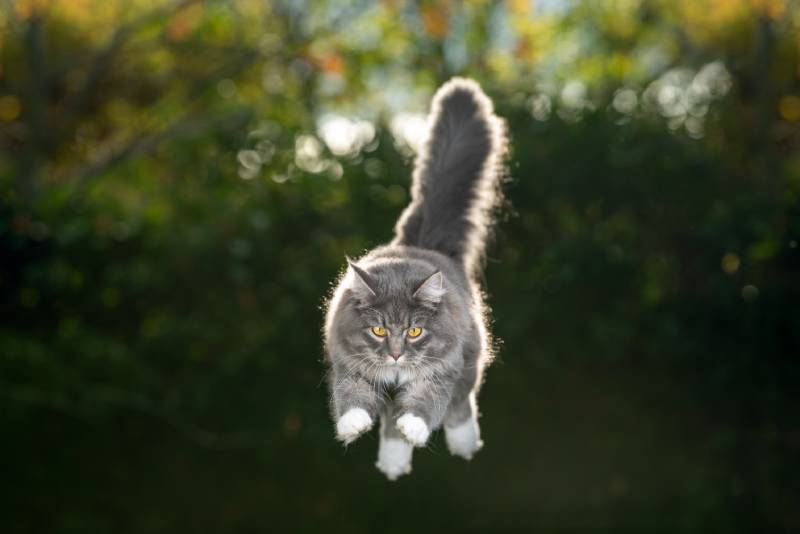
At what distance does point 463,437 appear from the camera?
10.4 ft

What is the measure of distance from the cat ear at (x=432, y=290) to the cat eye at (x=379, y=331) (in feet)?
0.48

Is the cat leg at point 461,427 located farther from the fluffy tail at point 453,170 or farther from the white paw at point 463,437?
the fluffy tail at point 453,170

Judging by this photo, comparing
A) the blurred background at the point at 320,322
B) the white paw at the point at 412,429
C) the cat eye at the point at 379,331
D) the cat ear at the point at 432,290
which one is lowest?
the white paw at the point at 412,429

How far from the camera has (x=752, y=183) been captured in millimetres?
9539

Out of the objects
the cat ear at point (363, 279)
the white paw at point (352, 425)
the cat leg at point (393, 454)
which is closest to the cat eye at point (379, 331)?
the cat ear at point (363, 279)

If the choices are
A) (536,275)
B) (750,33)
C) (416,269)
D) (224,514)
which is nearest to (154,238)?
(224,514)

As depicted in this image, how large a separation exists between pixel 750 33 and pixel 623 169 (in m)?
7.60

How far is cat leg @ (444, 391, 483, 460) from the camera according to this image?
315cm

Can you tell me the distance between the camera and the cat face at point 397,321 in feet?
8.84

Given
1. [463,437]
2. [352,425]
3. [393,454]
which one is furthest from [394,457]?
[352,425]

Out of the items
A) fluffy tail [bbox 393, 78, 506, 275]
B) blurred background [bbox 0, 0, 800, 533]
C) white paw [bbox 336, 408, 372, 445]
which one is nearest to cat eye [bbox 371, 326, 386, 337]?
white paw [bbox 336, 408, 372, 445]

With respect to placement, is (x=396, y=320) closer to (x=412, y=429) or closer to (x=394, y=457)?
(x=412, y=429)

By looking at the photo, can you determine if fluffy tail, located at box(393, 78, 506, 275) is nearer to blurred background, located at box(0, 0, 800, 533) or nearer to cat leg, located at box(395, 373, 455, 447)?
cat leg, located at box(395, 373, 455, 447)

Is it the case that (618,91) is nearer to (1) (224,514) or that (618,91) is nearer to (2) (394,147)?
(2) (394,147)
